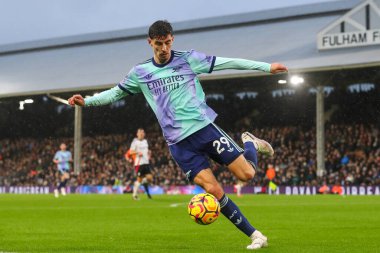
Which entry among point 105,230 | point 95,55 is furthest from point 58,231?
point 95,55

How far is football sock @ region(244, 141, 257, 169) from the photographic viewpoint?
858cm

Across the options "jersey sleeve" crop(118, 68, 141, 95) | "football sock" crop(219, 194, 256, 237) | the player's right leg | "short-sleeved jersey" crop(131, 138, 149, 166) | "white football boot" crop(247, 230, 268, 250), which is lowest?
"white football boot" crop(247, 230, 268, 250)

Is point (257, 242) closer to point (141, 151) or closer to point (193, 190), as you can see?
point (141, 151)

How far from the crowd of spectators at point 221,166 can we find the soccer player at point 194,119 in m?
25.4

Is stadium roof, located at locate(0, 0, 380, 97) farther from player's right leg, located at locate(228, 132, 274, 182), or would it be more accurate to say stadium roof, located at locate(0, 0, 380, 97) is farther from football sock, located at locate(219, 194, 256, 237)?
football sock, located at locate(219, 194, 256, 237)

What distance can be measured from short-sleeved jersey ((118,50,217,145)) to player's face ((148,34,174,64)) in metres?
0.11

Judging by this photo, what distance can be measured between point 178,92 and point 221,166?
3129 centimetres

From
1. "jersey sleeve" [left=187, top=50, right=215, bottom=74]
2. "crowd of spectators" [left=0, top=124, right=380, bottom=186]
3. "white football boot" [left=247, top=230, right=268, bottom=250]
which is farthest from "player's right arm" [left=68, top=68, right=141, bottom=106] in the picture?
"crowd of spectators" [left=0, top=124, right=380, bottom=186]

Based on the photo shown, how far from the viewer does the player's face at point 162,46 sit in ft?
26.1

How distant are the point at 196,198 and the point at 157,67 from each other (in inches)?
61.1

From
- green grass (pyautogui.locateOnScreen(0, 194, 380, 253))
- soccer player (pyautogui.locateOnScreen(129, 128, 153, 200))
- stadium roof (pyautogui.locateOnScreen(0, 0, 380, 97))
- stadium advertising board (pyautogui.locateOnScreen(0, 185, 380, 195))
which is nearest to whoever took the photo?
green grass (pyautogui.locateOnScreen(0, 194, 380, 253))

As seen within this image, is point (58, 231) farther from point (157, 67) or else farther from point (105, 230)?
point (157, 67)

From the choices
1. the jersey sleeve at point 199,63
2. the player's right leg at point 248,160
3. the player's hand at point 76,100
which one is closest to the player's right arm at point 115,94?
the player's hand at point 76,100

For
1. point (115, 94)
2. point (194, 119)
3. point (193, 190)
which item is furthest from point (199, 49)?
point (194, 119)
